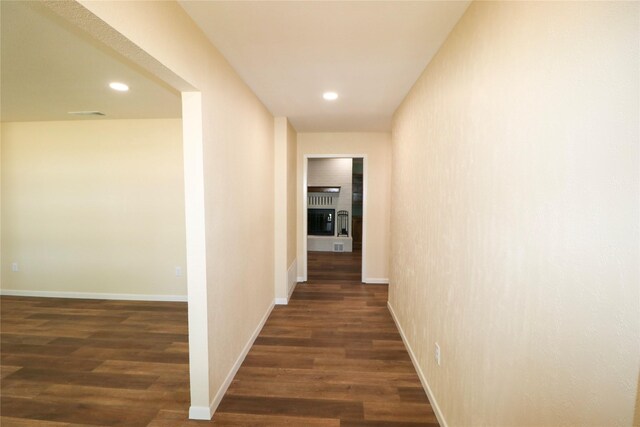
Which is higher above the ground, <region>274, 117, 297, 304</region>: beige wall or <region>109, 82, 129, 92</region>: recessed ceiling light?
<region>109, 82, 129, 92</region>: recessed ceiling light

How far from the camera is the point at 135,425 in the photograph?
6.11 feet

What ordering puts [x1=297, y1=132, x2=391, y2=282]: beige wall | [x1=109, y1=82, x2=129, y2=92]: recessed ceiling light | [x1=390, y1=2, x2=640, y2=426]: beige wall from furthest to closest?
[x1=297, y1=132, x2=391, y2=282]: beige wall, [x1=109, y1=82, x2=129, y2=92]: recessed ceiling light, [x1=390, y1=2, x2=640, y2=426]: beige wall

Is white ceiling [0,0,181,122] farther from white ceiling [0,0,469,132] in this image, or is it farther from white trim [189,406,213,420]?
white trim [189,406,213,420]

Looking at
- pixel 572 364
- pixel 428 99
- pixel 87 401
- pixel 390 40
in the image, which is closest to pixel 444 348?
pixel 572 364

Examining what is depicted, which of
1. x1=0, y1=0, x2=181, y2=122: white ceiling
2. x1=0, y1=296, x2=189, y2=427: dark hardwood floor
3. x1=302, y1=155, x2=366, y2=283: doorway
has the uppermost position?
x1=0, y1=0, x2=181, y2=122: white ceiling

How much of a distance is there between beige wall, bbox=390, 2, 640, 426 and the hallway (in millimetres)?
459

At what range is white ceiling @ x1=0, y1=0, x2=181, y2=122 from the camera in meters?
1.62

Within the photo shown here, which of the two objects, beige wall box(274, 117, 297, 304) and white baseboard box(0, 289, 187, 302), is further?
white baseboard box(0, 289, 187, 302)

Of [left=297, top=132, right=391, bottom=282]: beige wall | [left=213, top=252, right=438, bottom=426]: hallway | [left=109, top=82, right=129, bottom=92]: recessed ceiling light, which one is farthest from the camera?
[left=297, top=132, right=391, bottom=282]: beige wall

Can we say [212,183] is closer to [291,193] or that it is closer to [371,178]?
[291,193]

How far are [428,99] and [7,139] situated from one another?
5.29 m

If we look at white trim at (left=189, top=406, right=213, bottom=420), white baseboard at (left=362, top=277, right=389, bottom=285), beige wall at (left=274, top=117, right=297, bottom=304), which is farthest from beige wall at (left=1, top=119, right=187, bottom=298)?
white baseboard at (left=362, top=277, right=389, bottom=285)

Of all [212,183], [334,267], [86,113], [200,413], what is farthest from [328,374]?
[86,113]

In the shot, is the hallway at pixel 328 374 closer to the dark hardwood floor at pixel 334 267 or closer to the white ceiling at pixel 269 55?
the dark hardwood floor at pixel 334 267
